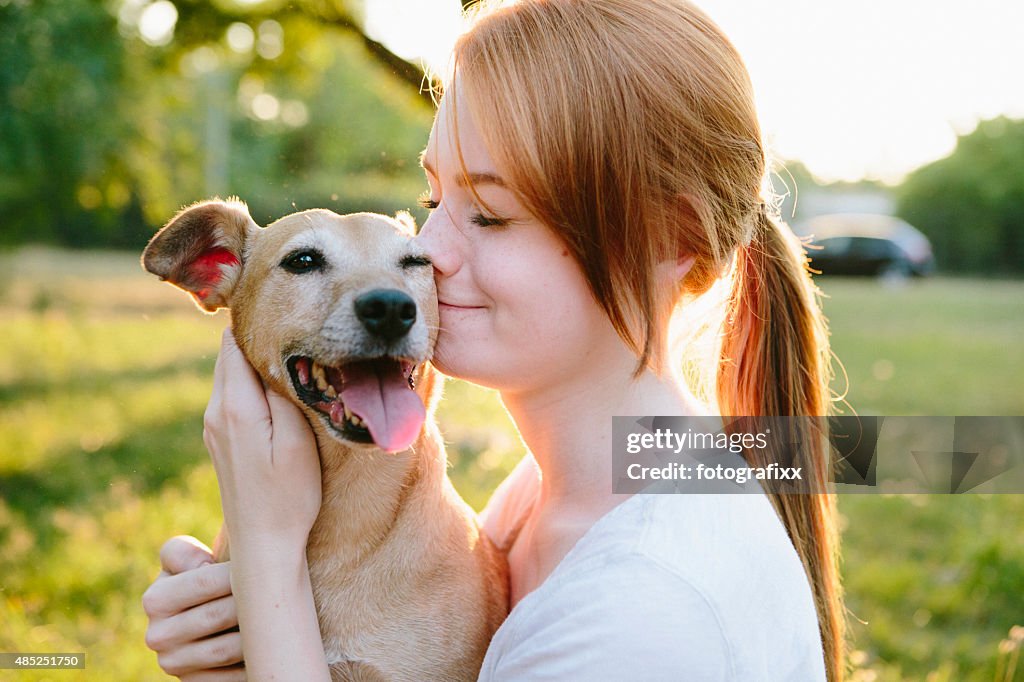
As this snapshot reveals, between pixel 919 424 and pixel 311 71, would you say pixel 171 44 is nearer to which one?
pixel 311 71

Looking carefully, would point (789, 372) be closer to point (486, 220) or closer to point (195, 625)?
point (486, 220)

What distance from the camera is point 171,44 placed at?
22.5 feet

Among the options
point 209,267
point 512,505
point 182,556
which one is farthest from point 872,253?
point 182,556

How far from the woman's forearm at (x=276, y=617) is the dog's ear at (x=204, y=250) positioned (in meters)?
0.82

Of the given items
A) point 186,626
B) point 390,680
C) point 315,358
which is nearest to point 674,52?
point 315,358

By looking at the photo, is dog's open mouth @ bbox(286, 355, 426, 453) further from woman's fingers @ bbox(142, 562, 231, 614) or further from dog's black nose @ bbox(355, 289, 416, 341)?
woman's fingers @ bbox(142, 562, 231, 614)

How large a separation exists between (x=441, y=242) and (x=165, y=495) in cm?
397

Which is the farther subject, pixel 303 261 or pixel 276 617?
pixel 303 261

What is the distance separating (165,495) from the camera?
5.48 meters

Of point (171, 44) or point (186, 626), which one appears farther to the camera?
point (171, 44)

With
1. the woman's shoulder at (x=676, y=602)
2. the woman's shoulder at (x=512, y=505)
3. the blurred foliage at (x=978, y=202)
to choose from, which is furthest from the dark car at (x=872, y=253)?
the woman's shoulder at (x=676, y=602)

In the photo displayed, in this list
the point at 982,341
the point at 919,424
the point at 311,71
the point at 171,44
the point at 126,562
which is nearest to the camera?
the point at 126,562

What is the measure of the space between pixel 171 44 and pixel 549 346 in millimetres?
5929

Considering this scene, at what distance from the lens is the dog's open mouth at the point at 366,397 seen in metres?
2.04
